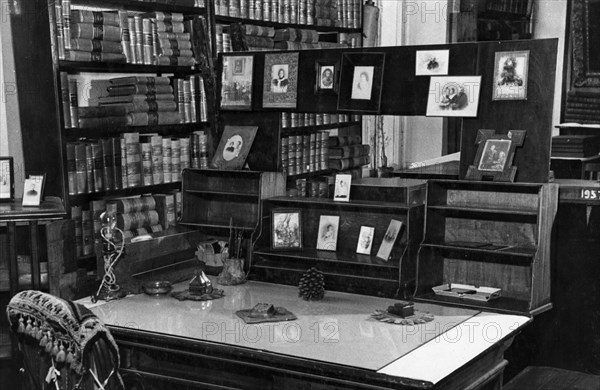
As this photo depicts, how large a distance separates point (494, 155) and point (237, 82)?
1.41 metres

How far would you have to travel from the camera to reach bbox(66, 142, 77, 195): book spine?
4.34m

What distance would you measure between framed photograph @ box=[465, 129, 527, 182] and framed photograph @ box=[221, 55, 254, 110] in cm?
123

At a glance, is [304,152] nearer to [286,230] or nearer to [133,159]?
[133,159]

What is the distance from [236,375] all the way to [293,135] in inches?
140

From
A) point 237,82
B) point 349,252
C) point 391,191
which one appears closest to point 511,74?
point 391,191

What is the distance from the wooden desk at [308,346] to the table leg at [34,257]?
370 mm

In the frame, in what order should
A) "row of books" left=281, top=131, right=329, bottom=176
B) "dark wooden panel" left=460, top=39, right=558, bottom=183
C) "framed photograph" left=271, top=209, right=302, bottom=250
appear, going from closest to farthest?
"dark wooden panel" left=460, top=39, right=558, bottom=183, "framed photograph" left=271, top=209, right=302, bottom=250, "row of books" left=281, top=131, right=329, bottom=176

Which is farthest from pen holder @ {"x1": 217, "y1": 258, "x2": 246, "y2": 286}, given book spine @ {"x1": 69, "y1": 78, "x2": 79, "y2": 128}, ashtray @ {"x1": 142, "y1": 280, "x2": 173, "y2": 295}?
book spine @ {"x1": 69, "y1": 78, "x2": 79, "y2": 128}

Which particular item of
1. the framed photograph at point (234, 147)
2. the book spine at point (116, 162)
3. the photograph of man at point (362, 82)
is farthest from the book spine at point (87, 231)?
the photograph of man at point (362, 82)

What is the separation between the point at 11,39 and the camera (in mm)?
4230

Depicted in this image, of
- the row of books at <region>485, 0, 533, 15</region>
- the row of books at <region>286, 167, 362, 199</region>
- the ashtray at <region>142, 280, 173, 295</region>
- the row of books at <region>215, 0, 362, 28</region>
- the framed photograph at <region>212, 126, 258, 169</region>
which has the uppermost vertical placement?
the row of books at <region>485, 0, 533, 15</region>

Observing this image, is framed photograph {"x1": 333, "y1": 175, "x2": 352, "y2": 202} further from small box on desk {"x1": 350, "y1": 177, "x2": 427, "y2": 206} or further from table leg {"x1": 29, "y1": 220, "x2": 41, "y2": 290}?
table leg {"x1": 29, "y1": 220, "x2": 41, "y2": 290}

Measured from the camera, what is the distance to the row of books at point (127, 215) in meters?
4.46

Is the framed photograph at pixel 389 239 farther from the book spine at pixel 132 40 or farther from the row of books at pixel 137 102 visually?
the book spine at pixel 132 40
